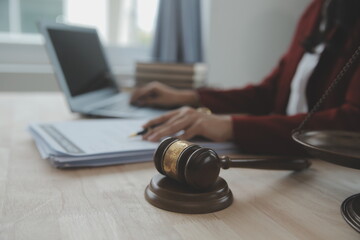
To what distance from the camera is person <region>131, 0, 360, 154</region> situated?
2.70 feet

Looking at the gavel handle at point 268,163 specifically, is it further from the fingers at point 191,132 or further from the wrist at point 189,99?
the wrist at point 189,99

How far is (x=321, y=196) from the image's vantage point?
590 mm

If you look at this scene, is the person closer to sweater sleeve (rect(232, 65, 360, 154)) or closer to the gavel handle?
sweater sleeve (rect(232, 65, 360, 154))

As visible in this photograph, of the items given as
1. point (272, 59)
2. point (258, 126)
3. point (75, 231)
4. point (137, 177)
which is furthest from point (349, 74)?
point (272, 59)

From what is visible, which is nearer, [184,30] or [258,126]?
[258,126]

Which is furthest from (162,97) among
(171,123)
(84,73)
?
(171,123)

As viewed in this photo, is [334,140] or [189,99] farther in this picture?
[189,99]

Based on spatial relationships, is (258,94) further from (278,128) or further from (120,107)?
(278,128)

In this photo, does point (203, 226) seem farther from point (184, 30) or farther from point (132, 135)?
point (184, 30)

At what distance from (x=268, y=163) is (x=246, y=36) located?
5.42ft

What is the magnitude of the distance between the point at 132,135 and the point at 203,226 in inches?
15.7

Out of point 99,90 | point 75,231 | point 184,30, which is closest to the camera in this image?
point 75,231

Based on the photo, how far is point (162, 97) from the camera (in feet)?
4.49

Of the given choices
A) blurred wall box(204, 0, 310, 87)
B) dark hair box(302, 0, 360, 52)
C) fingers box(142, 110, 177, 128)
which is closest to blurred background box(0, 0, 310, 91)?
blurred wall box(204, 0, 310, 87)
